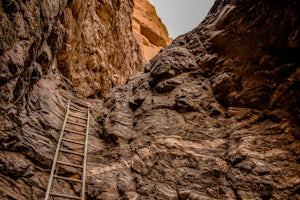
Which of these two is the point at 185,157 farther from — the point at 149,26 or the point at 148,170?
the point at 149,26

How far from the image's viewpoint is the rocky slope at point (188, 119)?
15.5 feet

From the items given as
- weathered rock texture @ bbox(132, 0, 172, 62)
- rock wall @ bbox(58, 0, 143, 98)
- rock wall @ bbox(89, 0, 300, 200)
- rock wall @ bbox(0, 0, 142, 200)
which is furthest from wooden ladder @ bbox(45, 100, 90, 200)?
weathered rock texture @ bbox(132, 0, 172, 62)

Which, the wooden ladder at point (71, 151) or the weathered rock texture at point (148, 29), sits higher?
the weathered rock texture at point (148, 29)

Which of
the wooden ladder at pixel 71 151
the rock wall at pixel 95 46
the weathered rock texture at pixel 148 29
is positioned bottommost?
the wooden ladder at pixel 71 151

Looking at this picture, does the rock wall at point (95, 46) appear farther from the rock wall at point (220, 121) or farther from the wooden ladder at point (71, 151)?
the rock wall at point (220, 121)

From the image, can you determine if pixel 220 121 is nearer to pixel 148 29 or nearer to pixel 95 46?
pixel 95 46

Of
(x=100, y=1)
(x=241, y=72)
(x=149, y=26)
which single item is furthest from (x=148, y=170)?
(x=149, y=26)

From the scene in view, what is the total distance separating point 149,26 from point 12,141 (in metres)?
24.8

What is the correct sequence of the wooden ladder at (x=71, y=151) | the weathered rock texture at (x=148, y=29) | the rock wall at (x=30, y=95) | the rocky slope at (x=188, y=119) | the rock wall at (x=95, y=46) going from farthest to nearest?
the weathered rock texture at (x=148, y=29) → the rock wall at (x=95, y=46) → the wooden ladder at (x=71, y=151) → the rocky slope at (x=188, y=119) → the rock wall at (x=30, y=95)

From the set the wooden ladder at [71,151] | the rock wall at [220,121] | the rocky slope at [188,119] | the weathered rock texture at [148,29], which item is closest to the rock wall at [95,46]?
the rocky slope at [188,119]

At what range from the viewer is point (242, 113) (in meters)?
6.11

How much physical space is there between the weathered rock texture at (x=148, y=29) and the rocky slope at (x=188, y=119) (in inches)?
725

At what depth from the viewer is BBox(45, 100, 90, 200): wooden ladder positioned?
502cm

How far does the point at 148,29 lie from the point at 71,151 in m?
23.6
